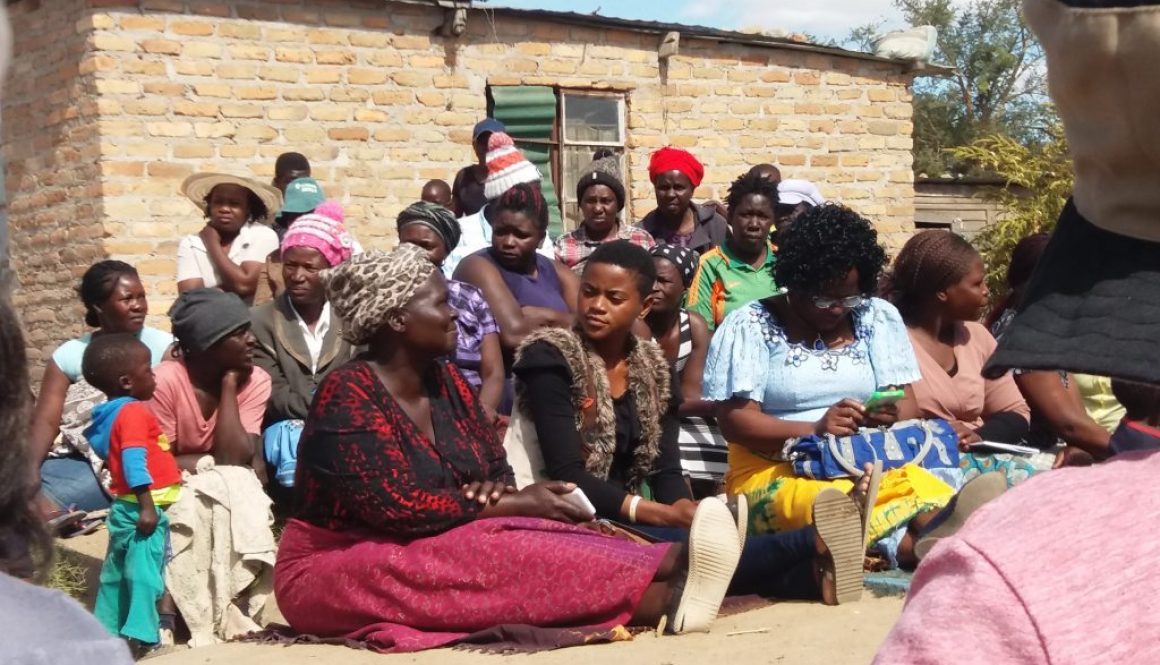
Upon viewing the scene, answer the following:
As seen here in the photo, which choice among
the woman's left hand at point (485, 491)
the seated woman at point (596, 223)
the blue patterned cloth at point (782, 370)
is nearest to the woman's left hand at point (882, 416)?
the blue patterned cloth at point (782, 370)

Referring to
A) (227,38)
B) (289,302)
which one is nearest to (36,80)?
(227,38)

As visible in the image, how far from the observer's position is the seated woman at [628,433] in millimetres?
5500

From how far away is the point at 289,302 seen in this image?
296 inches

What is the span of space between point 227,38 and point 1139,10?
10.1 metres

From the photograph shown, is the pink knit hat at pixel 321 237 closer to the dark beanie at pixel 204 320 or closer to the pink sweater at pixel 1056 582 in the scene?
the dark beanie at pixel 204 320

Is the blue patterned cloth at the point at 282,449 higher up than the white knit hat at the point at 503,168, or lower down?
lower down

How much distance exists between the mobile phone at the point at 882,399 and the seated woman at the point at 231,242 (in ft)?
12.7

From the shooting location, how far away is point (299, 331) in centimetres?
746

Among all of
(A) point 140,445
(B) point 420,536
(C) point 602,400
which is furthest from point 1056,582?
(A) point 140,445

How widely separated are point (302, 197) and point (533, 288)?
1.96 metres

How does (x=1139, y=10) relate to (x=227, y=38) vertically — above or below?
below

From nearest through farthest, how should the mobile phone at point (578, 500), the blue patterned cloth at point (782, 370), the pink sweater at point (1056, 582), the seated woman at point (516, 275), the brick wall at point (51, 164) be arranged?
the pink sweater at point (1056, 582) < the mobile phone at point (578, 500) < the blue patterned cloth at point (782, 370) < the seated woman at point (516, 275) < the brick wall at point (51, 164)

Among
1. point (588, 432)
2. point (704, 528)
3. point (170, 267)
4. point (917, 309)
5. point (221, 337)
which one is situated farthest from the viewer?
point (170, 267)

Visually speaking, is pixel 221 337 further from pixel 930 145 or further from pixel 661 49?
pixel 930 145
